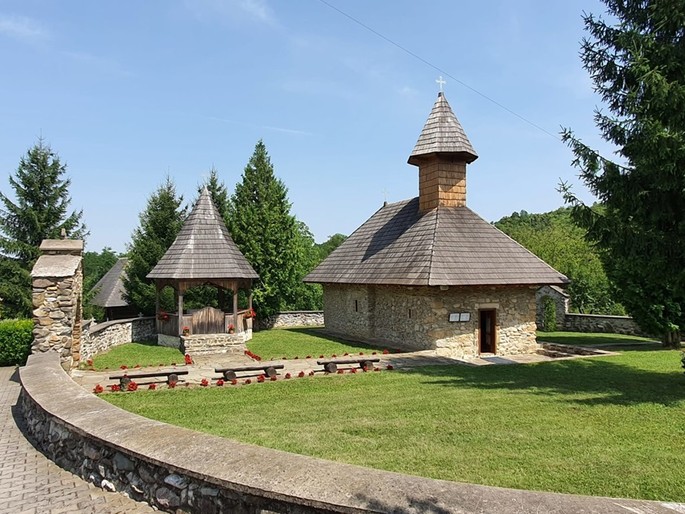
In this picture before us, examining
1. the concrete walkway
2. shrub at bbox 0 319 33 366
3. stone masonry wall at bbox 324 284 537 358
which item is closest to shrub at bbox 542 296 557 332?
stone masonry wall at bbox 324 284 537 358

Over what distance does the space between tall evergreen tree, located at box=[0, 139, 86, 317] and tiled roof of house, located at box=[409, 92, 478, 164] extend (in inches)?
743

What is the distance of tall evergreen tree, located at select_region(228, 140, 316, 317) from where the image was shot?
2681cm

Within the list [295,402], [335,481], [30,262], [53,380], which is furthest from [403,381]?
[30,262]

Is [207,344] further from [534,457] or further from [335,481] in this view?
[335,481]

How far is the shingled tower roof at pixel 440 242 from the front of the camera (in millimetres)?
16219

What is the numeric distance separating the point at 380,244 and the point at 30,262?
18.2 meters

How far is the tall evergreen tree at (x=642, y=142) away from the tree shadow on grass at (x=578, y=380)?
2.11 metres

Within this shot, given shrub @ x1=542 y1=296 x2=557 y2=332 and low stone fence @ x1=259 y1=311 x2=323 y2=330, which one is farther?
low stone fence @ x1=259 y1=311 x2=323 y2=330

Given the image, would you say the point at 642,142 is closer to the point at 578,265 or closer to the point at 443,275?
the point at 443,275

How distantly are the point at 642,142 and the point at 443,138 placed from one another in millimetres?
10398

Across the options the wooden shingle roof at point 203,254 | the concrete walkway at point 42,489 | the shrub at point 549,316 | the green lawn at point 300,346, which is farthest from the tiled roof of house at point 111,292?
the concrete walkway at point 42,489

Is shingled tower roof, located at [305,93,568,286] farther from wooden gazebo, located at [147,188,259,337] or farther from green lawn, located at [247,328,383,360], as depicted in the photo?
wooden gazebo, located at [147,188,259,337]

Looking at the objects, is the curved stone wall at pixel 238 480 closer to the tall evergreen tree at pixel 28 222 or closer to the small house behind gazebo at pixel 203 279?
the small house behind gazebo at pixel 203 279

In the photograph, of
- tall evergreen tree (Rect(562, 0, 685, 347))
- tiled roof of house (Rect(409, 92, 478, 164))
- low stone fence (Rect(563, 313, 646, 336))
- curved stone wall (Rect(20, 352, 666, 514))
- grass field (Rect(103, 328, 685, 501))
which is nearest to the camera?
curved stone wall (Rect(20, 352, 666, 514))
